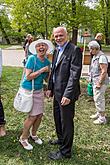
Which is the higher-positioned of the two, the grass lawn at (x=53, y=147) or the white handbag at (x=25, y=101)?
the white handbag at (x=25, y=101)

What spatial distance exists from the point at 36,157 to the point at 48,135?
81 cm

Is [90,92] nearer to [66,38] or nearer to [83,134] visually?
[83,134]

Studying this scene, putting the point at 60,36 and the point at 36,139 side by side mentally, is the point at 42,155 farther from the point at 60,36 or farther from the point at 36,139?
the point at 60,36

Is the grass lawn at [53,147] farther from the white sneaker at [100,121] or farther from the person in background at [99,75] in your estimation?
the person in background at [99,75]

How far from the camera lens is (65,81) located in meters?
3.55

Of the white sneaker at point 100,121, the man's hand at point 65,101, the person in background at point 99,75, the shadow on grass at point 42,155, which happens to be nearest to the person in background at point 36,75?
the shadow on grass at point 42,155

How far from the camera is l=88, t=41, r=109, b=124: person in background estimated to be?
499 centimetres

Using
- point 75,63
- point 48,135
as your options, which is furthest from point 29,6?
point 75,63

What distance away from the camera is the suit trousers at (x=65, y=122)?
143 inches

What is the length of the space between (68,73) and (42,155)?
1.25m

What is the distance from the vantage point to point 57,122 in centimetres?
403

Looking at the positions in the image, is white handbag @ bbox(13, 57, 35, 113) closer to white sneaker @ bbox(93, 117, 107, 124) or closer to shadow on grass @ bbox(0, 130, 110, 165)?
shadow on grass @ bbox(0, 130, 110, 165)

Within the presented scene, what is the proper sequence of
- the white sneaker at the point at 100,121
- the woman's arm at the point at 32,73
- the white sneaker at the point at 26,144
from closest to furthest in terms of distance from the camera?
the woman's arm at the point at 32,73
the white sneaker at the point at 26,144
the white sneaker at the point at 100,121

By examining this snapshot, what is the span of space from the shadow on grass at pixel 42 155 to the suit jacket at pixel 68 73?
2.84 ft
